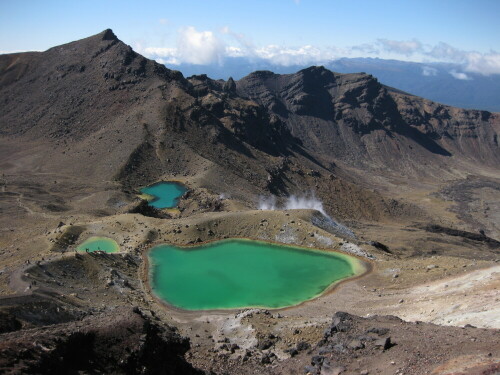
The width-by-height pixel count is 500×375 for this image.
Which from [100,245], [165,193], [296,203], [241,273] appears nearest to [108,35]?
[165,193]

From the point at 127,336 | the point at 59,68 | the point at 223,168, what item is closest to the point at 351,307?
the point at 127,336

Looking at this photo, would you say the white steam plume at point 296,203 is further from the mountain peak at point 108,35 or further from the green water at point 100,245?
the mountain peak at point 108,35

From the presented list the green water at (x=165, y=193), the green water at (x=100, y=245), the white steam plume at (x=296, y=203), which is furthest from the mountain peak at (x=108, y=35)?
the green water at (x=100, y=245)

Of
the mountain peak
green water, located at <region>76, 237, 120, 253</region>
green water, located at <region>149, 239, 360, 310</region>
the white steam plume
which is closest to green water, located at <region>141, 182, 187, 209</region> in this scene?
the white steam plume

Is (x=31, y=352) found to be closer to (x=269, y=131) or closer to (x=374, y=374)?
(x=374, y=374)

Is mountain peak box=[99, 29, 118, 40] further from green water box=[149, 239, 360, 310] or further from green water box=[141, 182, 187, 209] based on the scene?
green water box=[149, 239, 360, 310]

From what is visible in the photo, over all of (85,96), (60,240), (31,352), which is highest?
(85,96)

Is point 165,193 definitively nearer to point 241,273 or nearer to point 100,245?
point 100,245
